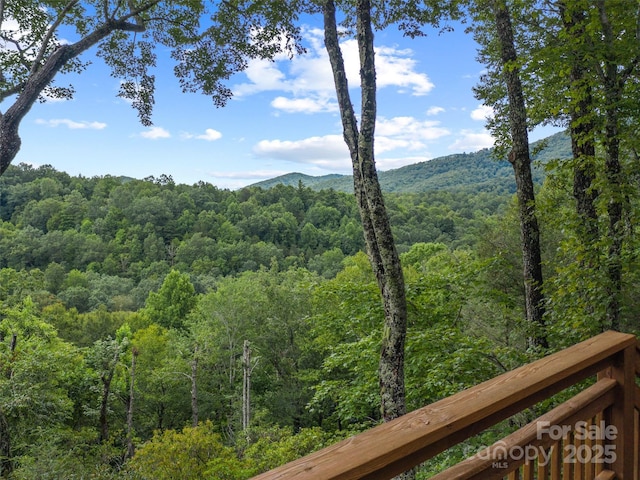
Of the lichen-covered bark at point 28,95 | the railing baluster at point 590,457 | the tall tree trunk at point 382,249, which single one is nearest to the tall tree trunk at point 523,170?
the tall tree trunk at point 382,249

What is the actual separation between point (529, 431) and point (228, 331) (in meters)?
18.2

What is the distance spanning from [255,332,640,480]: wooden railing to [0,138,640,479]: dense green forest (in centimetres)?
262

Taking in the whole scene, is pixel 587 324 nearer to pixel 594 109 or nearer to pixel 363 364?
pixel 594 109

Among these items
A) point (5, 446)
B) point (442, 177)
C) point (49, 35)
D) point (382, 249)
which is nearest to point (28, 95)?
point (49, 35)

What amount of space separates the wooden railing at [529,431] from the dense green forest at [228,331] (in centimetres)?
262

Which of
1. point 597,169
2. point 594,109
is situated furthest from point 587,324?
point 594,109

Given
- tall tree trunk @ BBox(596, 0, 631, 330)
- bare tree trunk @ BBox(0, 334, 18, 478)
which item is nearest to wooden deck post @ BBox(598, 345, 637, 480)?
tall tree trunk @ BBox(596, 0, 631, 330)

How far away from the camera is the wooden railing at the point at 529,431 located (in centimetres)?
65

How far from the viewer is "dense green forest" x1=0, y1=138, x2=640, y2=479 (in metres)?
5.33

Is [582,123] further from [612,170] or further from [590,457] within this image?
[590,457]

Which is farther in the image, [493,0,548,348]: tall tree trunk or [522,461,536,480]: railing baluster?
[493,0,548,348]: tall tree trunk

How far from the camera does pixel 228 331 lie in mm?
18297

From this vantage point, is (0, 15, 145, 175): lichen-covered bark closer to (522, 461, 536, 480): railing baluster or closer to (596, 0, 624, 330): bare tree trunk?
(522, 461, 536, 480): railing baluster

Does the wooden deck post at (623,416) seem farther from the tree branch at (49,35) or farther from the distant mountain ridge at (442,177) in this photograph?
the distant mountain ridge at (442,177)
